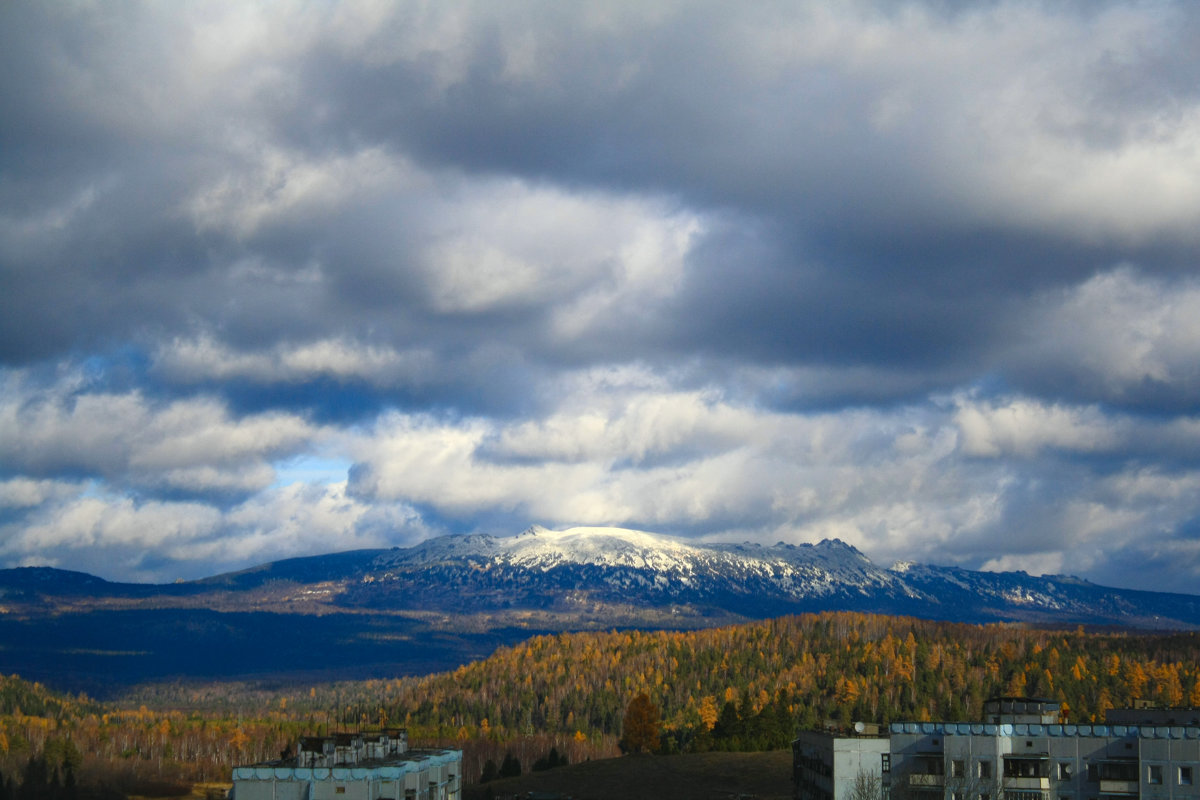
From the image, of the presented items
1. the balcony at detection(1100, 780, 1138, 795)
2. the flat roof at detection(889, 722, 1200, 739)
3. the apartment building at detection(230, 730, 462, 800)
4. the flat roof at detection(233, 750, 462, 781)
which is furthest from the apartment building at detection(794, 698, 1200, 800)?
the flat roof at detection(233, 750, 462, 781)

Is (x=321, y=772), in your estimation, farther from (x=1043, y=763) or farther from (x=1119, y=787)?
(x=1119, y=787)

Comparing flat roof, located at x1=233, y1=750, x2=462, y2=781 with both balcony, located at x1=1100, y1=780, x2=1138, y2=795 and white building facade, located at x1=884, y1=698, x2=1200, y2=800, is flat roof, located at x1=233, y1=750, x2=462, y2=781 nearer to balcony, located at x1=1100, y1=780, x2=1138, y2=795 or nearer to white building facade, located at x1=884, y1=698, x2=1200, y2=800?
white building facade, located at x1=884, y1=698, x2=1200, y2=800

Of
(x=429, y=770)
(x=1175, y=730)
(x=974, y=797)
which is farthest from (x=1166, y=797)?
(x=429, y=770)

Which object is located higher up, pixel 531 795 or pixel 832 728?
pixel 832 728

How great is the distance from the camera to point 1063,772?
131 meters

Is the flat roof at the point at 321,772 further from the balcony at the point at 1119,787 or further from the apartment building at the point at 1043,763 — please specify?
the balcony at the point at 1119,787

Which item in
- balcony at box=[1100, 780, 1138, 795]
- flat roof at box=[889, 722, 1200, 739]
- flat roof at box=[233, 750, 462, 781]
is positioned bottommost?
balcony at box=[1100, 780, 1138, 795]

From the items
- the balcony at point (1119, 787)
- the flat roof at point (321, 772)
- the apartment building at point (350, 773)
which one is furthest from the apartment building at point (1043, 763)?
the flat roof at point (321, 772)

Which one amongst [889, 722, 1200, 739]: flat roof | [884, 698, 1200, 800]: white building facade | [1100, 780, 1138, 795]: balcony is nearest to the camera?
[884, 698, 1200, 800]: white building facade

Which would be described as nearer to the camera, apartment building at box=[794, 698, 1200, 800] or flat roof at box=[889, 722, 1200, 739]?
apartment building at box=[794, 698, 1200, 800]

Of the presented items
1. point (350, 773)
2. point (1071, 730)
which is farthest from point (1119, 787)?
point (350, 773)

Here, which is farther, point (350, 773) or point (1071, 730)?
point (1071, 730)

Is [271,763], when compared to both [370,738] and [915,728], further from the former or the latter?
[915,728]

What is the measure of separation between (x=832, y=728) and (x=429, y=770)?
5030 cm
